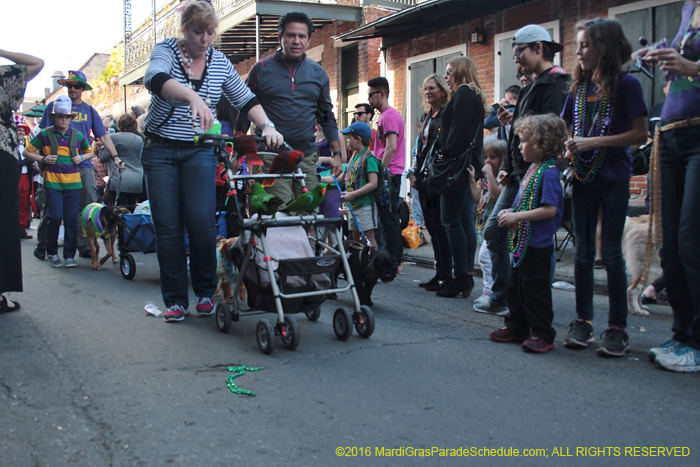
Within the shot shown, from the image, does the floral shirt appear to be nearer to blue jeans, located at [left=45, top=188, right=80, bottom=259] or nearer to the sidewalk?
blue jeans, located at [left=45, top=188, right=80, bottom=259]

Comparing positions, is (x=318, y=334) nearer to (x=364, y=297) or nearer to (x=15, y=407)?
(x=364, y=297)

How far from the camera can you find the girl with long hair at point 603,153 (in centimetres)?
377

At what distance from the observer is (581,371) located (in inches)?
140

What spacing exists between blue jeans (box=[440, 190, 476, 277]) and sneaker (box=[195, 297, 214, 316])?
7.40 feet

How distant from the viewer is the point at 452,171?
18.9 feet

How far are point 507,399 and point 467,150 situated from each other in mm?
3140

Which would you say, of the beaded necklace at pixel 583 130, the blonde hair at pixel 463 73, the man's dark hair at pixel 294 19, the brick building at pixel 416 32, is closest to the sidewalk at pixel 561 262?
the brick building at pixel 416 32

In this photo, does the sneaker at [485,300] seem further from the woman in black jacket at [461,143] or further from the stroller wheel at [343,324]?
the stroller wheel at [343,324]

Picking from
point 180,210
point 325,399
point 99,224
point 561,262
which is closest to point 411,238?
point 561,262

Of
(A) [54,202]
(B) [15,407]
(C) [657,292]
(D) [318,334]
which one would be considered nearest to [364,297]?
(D) [318,334]

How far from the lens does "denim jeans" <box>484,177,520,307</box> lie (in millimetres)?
4594

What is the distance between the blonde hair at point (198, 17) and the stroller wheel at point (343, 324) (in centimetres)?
214

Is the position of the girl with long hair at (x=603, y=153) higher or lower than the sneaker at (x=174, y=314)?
higher

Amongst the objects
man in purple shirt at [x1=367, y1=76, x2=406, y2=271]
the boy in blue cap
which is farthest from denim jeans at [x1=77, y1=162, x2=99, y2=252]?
the boy in blue cap
